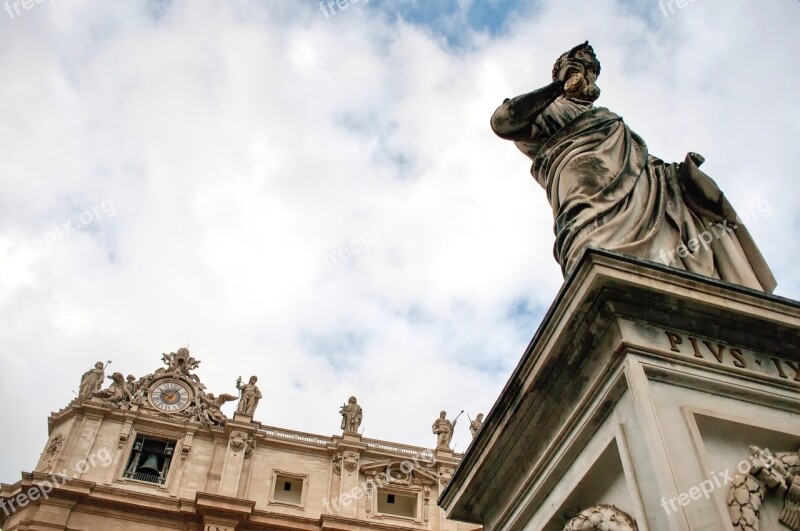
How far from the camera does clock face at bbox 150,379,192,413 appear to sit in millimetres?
27797

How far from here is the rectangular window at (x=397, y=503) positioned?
26.8 m

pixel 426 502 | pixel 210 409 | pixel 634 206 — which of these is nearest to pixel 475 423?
pixel 426 502

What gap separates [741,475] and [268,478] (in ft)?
80.7

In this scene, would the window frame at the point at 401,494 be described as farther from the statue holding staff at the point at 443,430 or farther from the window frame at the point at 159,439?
the window frame at the point at 159,439

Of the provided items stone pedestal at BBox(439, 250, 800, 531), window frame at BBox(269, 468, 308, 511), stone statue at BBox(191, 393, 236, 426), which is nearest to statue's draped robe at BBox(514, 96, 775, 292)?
stone pedestal at BBox(439, 250, 800, 531)

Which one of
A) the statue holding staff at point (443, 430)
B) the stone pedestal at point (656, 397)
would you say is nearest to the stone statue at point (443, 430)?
the statue holding staff at point (443, 430)

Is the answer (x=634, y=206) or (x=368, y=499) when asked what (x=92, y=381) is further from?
(x=634, y=206)

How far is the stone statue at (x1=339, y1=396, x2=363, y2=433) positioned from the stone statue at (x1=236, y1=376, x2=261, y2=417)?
335cm

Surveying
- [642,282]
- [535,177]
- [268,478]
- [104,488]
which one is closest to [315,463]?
[268,478]

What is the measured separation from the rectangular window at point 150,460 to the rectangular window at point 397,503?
758 cm

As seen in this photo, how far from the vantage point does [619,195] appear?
534cm

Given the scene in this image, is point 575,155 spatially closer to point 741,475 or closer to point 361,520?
point 741,475

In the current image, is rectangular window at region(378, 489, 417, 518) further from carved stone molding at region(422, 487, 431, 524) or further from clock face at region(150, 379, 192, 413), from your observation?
clock face at region(150, 379, 192, 413)

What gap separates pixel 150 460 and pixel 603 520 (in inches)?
980
